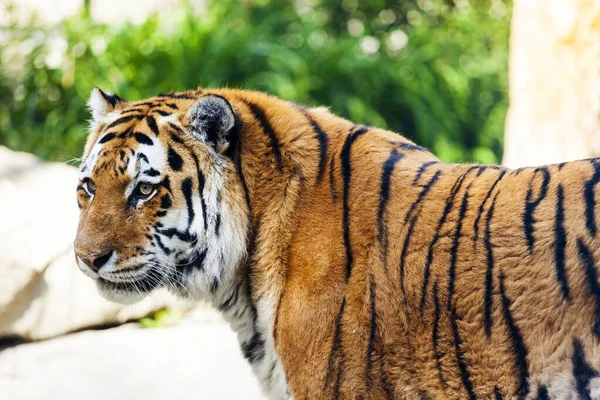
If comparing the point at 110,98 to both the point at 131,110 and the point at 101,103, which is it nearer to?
the point at 101,103

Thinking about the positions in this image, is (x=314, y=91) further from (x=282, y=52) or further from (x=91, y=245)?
(x=91, y=245)

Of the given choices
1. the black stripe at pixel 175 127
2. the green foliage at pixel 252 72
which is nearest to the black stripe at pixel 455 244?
the black stripe at pixel 175 127

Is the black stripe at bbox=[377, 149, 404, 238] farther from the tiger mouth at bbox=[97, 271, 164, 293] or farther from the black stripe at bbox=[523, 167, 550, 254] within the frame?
the tiger mouth at bbox=[97, 271, 164, 293]

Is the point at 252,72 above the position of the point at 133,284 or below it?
below

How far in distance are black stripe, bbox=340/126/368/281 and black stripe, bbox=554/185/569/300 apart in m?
0.71

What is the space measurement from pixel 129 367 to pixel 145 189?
6.21ft

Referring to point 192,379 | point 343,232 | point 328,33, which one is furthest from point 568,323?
point 328,33

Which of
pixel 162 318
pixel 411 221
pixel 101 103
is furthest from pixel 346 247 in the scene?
pixel 162 318

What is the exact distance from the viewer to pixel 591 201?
255 centimetres

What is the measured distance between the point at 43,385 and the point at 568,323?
2.99m

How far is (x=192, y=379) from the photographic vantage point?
4.46 metres

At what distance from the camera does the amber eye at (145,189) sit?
295 cm

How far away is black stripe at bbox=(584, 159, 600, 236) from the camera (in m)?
2.51

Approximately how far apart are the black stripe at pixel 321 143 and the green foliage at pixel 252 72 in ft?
14.6
